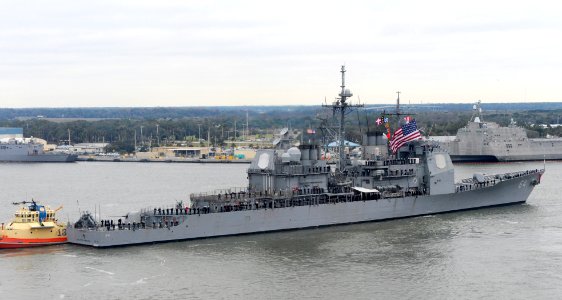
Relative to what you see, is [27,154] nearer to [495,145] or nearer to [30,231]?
[495,145]

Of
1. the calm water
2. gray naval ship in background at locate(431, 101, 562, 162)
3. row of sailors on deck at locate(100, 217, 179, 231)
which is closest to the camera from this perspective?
the calm water

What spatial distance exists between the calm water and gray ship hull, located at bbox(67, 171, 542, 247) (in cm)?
48

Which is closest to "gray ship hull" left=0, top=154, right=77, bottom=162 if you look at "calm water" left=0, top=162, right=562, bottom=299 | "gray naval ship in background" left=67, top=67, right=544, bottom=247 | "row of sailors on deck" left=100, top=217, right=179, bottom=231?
"calm water" left=0, top=162, right=562, bottom=299

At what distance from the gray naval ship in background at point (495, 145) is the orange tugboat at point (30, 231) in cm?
6129

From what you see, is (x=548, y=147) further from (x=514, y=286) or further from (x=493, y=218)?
(x=514, y=286)

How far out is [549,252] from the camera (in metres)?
32.6

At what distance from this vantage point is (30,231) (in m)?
33.6

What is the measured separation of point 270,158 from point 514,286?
50.9ft

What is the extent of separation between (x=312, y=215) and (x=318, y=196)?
1.28 metres

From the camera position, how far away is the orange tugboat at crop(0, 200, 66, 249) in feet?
110

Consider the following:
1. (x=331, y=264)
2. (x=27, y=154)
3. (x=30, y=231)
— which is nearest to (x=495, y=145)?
(x=27, y=154)

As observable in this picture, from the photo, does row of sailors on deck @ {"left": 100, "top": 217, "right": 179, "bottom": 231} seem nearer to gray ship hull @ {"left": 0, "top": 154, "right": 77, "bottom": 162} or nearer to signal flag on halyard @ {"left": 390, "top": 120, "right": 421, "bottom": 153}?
signal flag on halyard @ {"left": 390, "top": 120, "right": 421, "bottom": 153}

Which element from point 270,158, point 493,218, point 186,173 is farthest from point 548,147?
point 270,158

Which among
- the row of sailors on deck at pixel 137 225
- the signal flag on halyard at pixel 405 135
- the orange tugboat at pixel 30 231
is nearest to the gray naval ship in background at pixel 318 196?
the row of sailors on deck at pixel 137 225
